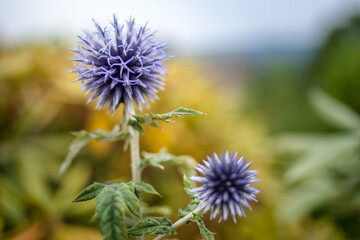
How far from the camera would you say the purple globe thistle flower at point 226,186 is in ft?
1.03

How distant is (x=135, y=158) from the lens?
1.28 feet

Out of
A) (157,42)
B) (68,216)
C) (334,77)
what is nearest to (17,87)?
(68,216)

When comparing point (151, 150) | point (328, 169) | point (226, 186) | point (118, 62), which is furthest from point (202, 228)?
point (328, 169)

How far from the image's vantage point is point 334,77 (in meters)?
1.97

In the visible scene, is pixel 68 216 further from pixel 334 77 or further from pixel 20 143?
pixel 334 77

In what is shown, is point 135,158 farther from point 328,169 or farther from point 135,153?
point 328,169

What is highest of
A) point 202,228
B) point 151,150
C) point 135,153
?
point 151,150

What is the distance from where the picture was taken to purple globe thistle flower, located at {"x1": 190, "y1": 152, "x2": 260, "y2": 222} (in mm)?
315

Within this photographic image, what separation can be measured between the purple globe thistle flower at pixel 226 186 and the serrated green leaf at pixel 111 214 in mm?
71

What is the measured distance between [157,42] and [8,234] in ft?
2.35

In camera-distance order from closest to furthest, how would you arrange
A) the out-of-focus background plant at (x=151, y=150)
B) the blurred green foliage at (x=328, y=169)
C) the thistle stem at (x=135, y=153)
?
1. the thistle stem at (x=135, y=153)
2. the out-of-focus background plant at (x=151, y=150)
3. the blurred green foliage at (x=328, y=169)

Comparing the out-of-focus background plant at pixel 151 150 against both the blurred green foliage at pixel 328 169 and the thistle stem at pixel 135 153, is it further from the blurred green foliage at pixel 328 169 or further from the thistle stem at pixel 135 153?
the thistle stem at pixel 135 153

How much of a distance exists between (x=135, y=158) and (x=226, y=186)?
12 centimetres

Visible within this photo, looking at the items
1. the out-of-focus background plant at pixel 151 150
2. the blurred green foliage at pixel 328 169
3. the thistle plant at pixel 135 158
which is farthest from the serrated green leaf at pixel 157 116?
the blurred green foliage at pixel 328 169
